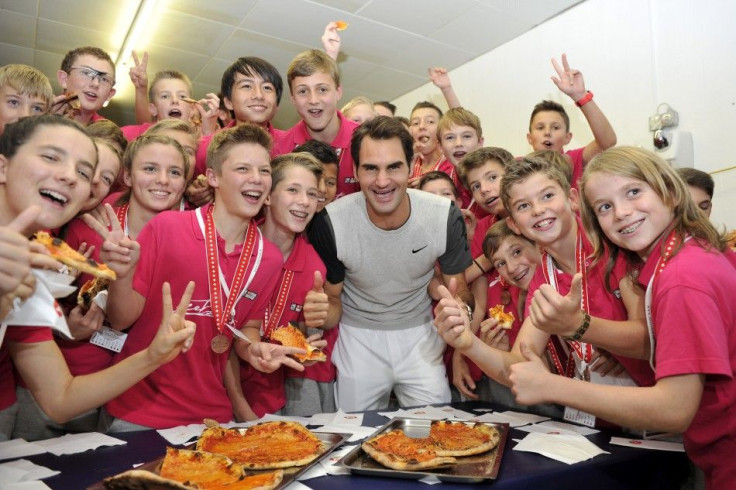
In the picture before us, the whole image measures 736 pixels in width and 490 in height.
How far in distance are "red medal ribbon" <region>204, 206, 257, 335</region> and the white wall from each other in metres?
4.39

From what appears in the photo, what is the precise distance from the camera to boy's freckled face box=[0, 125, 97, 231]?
76.7 inches

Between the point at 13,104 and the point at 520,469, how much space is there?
379 centimetres

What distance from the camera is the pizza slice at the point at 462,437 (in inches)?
78.4

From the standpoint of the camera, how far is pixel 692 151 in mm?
5172

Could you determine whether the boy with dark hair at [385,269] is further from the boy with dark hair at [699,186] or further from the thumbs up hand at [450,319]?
the boy with dark hair at [699,186]

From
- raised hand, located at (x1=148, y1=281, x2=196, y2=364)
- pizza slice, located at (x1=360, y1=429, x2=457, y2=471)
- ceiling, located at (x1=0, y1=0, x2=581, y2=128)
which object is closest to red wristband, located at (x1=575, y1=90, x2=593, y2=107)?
ceiling, located at (x1=0, y1=0, x2=581, y2=128)

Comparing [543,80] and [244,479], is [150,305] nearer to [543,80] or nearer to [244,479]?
[244,479]

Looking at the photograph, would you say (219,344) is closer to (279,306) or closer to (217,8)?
(279,306)

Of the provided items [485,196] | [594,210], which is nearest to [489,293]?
[485,196]

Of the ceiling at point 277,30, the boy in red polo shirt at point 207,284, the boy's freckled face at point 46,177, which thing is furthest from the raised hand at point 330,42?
the boy's freckled face at point 46,177

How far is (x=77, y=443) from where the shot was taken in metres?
2.15

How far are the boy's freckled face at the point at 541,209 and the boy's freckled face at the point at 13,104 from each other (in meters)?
3.21

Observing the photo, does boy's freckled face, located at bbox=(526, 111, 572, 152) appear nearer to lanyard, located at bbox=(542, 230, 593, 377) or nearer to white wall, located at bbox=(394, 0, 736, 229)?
white wall, located at bbox=(394, 0, 736, 229)

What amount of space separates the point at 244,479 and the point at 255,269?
1.48m
